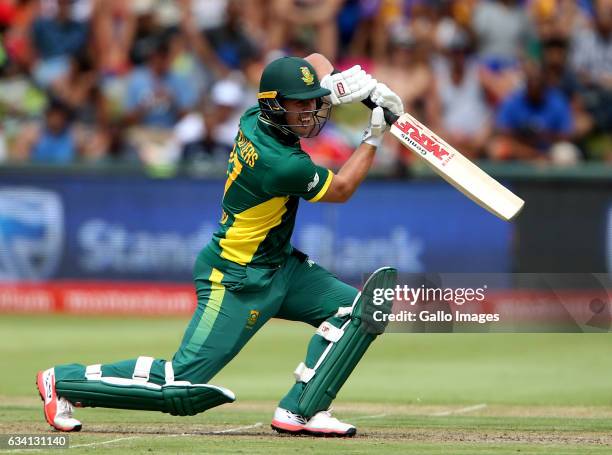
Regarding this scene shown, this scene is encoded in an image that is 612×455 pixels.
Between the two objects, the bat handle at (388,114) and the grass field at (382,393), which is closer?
the grass field at (382,393)

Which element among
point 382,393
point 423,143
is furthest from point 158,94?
point 423,143

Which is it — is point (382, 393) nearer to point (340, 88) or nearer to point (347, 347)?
point (347, 347)

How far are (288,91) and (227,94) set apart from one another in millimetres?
8890

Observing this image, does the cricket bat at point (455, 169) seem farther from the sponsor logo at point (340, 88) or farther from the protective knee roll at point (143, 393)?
the protective knee roll at point (143, 393)

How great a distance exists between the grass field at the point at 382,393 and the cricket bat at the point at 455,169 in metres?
1.26

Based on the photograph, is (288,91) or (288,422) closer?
(288,91)

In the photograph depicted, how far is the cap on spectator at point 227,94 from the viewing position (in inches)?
607

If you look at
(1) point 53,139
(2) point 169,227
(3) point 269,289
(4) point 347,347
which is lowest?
(4) point 347,347

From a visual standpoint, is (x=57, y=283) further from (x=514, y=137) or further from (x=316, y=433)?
(x=316, y=433)

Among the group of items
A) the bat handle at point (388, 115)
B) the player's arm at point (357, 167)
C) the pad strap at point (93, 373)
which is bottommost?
the pad strap at point (93, 373)

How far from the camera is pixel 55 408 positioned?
6.72m

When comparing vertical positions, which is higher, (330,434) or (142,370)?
(142,370)

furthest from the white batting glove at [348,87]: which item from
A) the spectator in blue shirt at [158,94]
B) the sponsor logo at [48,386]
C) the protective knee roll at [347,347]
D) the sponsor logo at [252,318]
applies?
the spectator in blue shirt at [158,94]

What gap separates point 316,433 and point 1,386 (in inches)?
141
